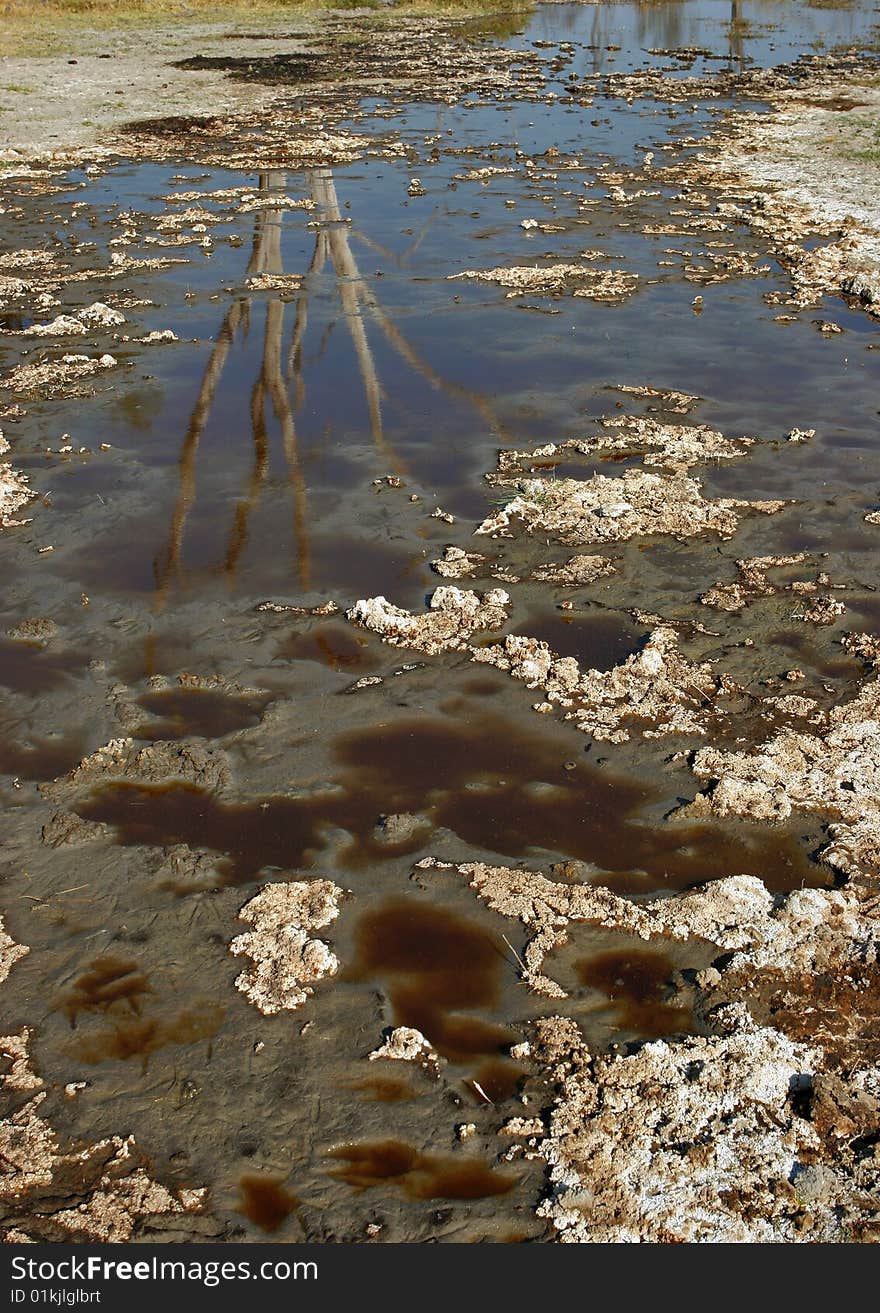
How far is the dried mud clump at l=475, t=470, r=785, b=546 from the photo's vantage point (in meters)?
5.52

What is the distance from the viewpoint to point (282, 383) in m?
7.28

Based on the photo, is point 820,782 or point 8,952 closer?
point 8,952

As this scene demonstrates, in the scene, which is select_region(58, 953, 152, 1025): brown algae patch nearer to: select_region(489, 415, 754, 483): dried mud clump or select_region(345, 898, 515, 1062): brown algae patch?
select_region(345, 898, 515, 1062): brown algae patch

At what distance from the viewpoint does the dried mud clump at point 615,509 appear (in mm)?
5520

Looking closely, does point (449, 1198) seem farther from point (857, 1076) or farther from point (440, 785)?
point (440, 785)

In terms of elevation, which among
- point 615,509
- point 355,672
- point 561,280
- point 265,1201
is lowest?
point 265,1201

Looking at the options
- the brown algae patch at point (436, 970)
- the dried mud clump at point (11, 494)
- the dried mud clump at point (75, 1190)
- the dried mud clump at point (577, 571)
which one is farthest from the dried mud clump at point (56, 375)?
the dried mud clump at point (75, 1190)

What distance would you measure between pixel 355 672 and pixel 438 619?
1.60ft

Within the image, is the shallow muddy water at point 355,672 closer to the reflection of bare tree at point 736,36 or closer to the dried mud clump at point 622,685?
the dried mud clump at point 622,685

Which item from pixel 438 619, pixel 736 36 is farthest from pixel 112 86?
pixel 438 619

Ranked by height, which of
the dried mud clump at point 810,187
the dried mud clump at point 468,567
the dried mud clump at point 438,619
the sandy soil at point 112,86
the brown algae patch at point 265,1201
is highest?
the sandy soil at point 112,86

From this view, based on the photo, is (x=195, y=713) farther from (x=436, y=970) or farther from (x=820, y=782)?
(x=820, y=782)

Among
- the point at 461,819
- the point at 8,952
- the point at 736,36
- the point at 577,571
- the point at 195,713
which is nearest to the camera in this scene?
the point at 8,952

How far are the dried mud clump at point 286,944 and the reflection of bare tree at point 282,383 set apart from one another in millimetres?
1941
